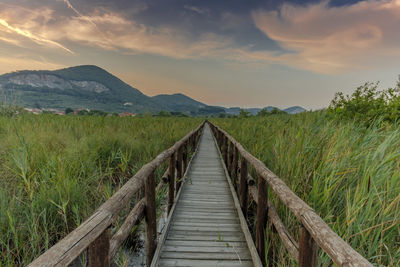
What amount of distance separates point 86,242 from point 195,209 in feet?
9.75

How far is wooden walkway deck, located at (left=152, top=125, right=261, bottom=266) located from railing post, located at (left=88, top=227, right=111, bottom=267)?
4.17 feet

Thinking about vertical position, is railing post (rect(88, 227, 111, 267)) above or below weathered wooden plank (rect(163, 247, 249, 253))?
above

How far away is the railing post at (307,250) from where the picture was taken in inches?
48.2

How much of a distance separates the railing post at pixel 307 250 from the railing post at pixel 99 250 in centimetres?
121

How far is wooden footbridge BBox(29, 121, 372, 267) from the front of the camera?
36.3 inches

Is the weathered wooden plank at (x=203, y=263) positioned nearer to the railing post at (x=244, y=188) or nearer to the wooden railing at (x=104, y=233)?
the wooden railing at (x=104, y=233)

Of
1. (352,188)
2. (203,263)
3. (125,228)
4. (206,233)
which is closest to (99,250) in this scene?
(125,228)

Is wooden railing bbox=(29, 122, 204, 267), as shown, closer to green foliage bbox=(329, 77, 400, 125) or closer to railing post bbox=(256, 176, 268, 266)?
railing post bbox=(256, 176, 268, 266)

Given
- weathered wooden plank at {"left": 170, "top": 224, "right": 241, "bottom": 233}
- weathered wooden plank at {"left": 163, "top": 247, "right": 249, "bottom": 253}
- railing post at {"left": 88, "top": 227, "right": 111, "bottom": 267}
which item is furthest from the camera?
weathered wooden plank at {"left": 170, "top": 224, "right": 241, "bottom": 233}

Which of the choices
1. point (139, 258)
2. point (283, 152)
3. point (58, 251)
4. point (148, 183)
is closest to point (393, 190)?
point (283, 152)

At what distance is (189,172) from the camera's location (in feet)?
19.5

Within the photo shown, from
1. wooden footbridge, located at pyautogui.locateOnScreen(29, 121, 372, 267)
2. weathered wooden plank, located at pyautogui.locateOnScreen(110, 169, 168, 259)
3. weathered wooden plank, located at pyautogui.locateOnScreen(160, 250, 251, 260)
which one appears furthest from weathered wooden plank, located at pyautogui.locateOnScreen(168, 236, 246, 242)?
weathered wooden plank, located at pyautogui.locateOnScreen(110, 169, 168, 259)

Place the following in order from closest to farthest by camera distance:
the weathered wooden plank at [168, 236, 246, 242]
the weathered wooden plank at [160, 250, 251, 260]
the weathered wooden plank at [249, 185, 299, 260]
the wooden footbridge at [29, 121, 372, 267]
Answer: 1. the wooden footbridge at [29, 121, 372, 267]
2. the weathered wooden plank at [249, 185, 299, 260]
3. the weathered wooden plank at [160, 250, 251, 260]
4. the weathered wooden plank at [168, 236, 246, 242]

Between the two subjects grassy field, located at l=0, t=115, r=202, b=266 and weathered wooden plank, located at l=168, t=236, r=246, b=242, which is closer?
grassy field, located at l=0, t=115, r=202, b=266
